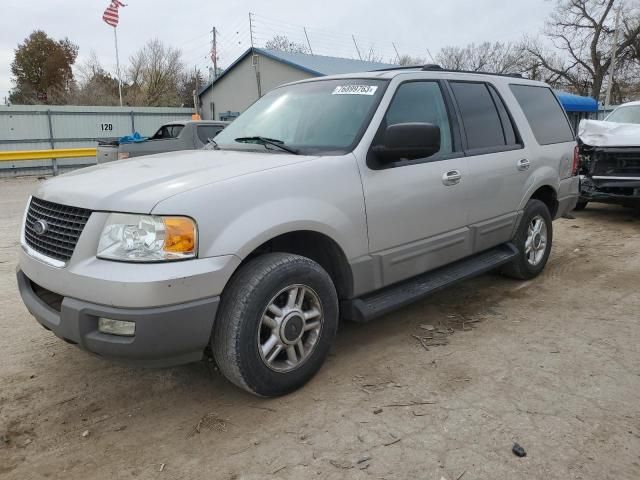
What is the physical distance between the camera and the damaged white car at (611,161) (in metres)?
7.82

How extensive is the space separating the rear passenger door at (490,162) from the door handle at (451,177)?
185 mm

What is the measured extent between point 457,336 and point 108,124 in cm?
2084

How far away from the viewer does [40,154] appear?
16094 mm

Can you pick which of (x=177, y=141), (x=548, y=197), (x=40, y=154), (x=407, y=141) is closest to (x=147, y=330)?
(x=407, y=141)

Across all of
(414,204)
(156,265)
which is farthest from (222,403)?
(414,204)

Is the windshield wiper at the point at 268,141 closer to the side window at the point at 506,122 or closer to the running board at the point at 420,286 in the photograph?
the running board at the point at 420,286

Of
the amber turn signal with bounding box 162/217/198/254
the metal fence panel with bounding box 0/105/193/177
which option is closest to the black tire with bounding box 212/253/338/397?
the amber turn signal with bounding box 162/217/198/254

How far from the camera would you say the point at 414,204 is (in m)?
3.49

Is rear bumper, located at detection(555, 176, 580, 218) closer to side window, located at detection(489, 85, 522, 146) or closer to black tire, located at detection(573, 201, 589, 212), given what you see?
side window, located at detection(489, 85, 522, 146)

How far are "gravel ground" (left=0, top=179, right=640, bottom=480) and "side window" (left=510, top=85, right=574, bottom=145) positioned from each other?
180 centimetres

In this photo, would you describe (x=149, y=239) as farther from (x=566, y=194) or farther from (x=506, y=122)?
(x=566, y=194)

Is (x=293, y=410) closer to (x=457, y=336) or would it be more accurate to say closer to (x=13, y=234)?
(x=457, y=336)

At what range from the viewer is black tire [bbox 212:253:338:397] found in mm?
2648

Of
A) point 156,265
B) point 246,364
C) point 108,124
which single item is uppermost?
point 108,124
